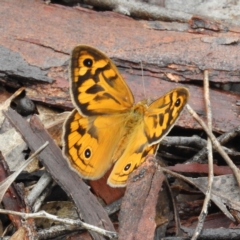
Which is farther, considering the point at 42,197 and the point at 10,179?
the point at 42,197

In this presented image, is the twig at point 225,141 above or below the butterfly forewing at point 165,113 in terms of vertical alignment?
below

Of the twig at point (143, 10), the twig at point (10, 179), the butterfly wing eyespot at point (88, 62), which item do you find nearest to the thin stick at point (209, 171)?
the twig at point (143, 10)

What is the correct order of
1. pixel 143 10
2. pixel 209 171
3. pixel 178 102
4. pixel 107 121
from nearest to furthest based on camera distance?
pixel 178 102 → pixel 209 171 → pixel 107 121 → pixel 143 10

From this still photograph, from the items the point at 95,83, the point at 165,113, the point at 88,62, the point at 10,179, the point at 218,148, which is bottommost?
the point at 10,179

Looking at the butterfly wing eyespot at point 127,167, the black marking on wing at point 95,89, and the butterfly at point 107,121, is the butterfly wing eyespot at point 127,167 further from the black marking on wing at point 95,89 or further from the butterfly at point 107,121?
the black marking on wing at point 95,89

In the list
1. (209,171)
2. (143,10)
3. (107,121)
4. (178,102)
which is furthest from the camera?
(143,10)

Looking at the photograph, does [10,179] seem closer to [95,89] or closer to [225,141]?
[95,89]

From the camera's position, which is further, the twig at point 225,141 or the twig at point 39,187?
the twig at point 225,141

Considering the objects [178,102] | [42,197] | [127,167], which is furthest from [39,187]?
[178,102]

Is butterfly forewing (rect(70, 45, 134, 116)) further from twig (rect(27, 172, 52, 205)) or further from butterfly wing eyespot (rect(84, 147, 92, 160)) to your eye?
twig (rect(27, 172, 52, 205))
